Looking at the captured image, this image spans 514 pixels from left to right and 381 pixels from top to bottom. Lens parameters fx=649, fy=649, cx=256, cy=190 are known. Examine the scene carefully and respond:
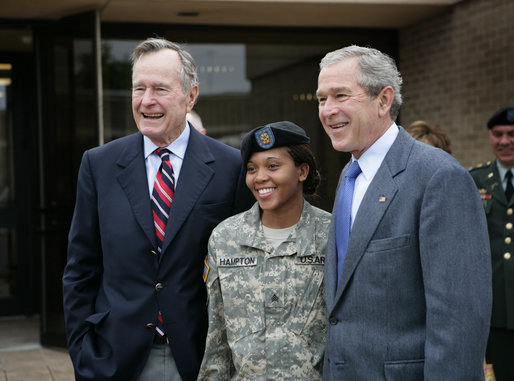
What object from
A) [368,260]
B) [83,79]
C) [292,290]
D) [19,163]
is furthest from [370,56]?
[19,163]

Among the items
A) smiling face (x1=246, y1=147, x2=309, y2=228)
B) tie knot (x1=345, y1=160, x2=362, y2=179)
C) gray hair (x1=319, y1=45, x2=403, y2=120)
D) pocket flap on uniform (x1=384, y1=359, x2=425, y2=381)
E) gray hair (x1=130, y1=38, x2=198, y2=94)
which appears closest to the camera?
pocket flap on uniform (x1=384, y1=359, x2=425, y2=381)

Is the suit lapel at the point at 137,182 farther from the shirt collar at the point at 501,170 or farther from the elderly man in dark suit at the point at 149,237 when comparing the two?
the shirt collar at the point at 501,170

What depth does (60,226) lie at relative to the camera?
671cm

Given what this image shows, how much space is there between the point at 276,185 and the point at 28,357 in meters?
4.84

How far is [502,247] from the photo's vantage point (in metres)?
4.39

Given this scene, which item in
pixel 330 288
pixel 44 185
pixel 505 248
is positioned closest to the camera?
pixel 330 288

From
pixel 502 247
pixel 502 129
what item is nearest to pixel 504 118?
pixel 502 129

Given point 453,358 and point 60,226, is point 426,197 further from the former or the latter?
point 60,226

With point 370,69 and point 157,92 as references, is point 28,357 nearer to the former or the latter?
point 157,92

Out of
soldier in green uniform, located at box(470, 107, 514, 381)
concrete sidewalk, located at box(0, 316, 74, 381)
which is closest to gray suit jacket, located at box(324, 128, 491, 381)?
soldier in green uniform, located at box(470, 107, 514, 381)

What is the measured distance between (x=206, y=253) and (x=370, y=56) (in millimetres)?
1047

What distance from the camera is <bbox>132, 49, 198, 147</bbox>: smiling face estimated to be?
2648 millimetres

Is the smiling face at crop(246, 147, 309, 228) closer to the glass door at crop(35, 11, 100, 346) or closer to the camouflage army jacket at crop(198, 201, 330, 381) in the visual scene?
the camouflage army jacket at crop(198, 201, 330, 381)

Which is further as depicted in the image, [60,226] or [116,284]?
[60,226]
